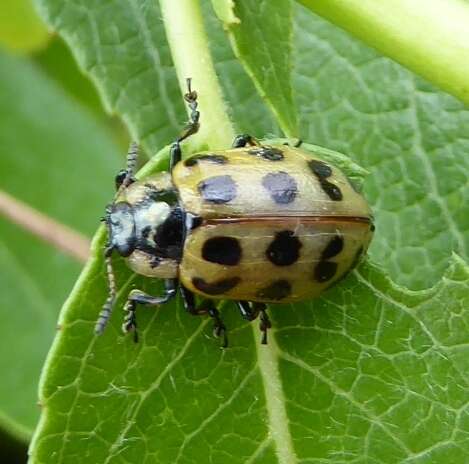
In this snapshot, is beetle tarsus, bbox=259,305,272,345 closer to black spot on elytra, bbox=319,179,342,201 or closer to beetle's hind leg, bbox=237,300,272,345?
beetle's hind leg, bbox=237,300,272,345

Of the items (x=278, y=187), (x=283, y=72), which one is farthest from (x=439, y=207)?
(x=283, y=72)

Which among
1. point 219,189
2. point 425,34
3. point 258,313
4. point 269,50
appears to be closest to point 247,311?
point 258,313

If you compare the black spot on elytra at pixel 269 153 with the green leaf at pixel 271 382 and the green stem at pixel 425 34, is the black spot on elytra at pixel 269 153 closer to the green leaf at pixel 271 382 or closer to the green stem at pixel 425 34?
the green leaf at pixel 271 382

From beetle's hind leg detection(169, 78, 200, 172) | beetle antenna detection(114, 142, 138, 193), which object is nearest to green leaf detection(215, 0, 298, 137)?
beetle's hind leg detection(169, 78, 200, 172)

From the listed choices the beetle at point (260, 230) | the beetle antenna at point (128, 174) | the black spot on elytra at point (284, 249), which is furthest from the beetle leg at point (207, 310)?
the beetle antenna at point (128, 174)

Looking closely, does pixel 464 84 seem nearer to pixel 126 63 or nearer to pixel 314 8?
pixel 314 8

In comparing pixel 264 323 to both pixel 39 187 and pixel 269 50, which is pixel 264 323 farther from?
pixel 39 187

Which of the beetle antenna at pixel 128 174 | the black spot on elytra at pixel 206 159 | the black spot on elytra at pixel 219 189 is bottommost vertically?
the beetle antenna at pixel 128 174
